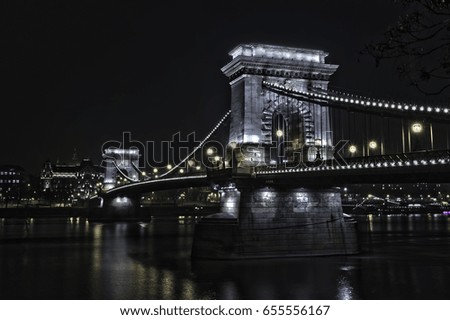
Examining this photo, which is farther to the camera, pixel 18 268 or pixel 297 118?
pixel 297 118

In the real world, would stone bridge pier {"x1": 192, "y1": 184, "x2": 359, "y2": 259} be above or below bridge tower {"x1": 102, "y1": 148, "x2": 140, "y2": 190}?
below

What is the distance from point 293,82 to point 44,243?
31.5 m

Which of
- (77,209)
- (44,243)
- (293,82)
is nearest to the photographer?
(293,82)

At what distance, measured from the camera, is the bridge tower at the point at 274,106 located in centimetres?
4609

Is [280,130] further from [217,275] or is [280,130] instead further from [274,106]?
[217,275]

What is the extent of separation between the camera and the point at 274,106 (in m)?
47.1

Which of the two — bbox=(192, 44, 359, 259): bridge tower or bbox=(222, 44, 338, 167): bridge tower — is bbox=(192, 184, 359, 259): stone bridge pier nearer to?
bbox=(192, 44, 359, 259): bridge tower

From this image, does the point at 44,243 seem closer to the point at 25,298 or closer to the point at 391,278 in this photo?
the point at 25,298

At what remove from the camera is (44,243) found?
2295 inches

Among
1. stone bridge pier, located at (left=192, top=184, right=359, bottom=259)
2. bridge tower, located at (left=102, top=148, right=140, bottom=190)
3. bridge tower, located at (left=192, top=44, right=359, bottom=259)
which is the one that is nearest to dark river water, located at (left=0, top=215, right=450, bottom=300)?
stone bridge pier, located at (left=192, top=184, right=359, bottom=259)

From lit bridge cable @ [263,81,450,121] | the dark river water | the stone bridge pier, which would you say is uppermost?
lit bridge cable @ [263,81,450,121]

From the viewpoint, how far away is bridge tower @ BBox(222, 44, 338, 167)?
4609 cm

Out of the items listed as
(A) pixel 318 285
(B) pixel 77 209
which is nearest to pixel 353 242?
(A) pixel 318 285

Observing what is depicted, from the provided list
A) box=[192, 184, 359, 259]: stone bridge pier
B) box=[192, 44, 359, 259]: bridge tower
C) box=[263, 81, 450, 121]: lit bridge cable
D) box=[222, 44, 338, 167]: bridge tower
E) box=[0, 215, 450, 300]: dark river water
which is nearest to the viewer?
box=[263, 81, 450, 121]: lit bridge cable
